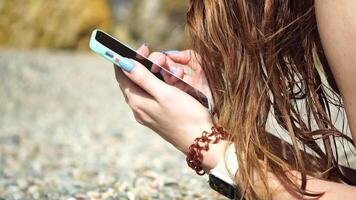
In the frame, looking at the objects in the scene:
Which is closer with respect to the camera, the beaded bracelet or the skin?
the skin

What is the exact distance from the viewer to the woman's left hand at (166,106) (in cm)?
153

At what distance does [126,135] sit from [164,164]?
1.93m

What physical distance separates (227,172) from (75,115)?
5.42 metres


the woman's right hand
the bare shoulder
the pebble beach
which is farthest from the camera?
the pebble beach

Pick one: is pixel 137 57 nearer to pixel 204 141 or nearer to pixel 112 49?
Result: pixel 112 49

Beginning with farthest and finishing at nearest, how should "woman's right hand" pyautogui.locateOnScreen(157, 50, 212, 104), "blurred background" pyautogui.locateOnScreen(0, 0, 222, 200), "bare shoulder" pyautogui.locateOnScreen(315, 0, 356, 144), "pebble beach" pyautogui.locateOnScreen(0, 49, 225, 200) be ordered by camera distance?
1. "blurred background" pyautogui.locateOnScreen(0, 0, 222, 200)
2. "pebble beach" pyautogui.locateOnScreen(0, 49, 225, 200)
3. "woman's right hand" pyautogui.locateOnScreen(157, 50, 212, 104)
4. "bare shoulder" pyautogui.locateOnScreen(315, 0, 356, 144)

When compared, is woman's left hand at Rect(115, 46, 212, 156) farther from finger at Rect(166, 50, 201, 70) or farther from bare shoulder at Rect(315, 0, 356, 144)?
bare shoulder at Rect(315, 0, 356, 144)

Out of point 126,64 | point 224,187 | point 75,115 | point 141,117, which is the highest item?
point 75,115

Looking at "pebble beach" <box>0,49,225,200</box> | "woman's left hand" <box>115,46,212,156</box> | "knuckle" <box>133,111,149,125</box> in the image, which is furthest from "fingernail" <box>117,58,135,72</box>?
"pebble beach" <box>0,49,225,200</box>

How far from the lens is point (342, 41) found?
1426 mm

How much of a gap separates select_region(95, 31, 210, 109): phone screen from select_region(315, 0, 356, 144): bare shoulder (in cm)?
32

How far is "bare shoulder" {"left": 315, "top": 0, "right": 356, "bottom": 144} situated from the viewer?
4.65 feet

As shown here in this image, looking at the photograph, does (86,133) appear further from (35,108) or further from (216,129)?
(216,129)

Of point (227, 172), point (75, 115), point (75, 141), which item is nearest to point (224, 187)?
point (227, 172)
